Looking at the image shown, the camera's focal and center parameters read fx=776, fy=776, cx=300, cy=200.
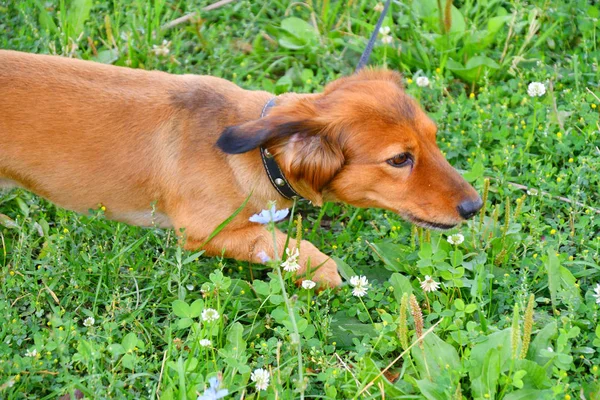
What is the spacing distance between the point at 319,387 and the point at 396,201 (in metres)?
0.97

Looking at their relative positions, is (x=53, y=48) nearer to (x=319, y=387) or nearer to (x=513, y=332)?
(x=319, y=387)

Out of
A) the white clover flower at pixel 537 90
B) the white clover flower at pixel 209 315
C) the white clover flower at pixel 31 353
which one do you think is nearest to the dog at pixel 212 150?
the white clover flower at pixel 209 315

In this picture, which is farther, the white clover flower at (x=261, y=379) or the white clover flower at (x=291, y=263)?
the white clover flower at (x=291, y=263)

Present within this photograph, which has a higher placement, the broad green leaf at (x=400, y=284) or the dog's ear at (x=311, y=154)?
the dog's ear at (x=311, y=154)

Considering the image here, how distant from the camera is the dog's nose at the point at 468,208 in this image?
366 cm

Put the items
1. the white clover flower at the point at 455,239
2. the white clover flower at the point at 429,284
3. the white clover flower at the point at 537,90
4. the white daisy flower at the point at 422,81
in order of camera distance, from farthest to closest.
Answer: the white daisy flower at the point at 422,81
the white clover flower at the point at 537,90
the white clover flower at the point at 455,239
the white clover flower at the point at 429,284

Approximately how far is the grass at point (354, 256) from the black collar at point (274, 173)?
0.48m

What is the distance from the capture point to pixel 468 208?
3.67 metres

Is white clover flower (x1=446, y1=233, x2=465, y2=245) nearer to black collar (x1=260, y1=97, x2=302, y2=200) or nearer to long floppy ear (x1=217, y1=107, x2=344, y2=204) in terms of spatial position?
long floppy ear (x1=217, y1=107, x2=344, y2=204)

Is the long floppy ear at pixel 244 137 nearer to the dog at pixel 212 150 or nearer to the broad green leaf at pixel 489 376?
the dog at pixel 212 150

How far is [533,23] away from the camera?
207 inches

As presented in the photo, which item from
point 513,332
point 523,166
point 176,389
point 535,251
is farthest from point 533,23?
point 176,389

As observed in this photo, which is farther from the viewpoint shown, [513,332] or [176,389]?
[176,389]

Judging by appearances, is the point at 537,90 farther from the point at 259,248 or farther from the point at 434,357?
the point at 434,357
